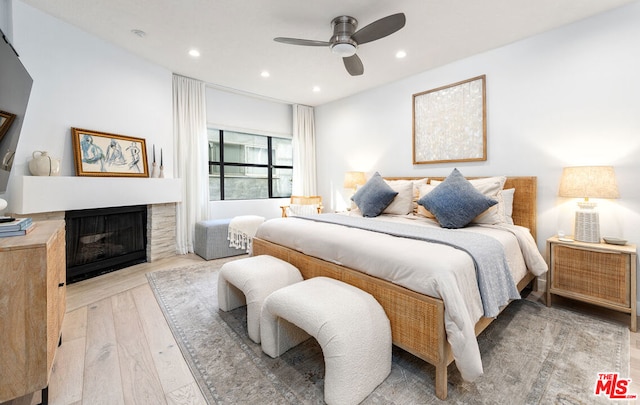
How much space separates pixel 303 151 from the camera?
17.9 feet

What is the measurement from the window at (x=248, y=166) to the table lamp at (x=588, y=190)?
430cm

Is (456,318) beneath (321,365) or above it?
above

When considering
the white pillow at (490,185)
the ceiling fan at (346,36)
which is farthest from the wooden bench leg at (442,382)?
the ceiling fan at (346,36)

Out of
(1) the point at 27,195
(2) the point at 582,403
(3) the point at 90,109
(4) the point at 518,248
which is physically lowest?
(2) the point at 582,403

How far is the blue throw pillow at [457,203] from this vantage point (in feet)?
8.00

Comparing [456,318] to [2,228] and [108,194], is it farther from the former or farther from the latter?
[108,194]

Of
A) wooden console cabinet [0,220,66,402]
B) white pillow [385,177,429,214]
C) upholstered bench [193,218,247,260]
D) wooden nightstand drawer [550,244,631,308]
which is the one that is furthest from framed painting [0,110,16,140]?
wooden nightstand drawer [550,244,631,308]

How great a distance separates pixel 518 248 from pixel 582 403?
1108 mm

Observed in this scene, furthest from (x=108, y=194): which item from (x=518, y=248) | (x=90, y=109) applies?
(x=518, y=248)

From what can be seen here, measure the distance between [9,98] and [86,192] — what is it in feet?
4.91

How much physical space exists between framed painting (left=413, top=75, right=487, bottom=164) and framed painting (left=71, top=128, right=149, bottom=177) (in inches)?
146

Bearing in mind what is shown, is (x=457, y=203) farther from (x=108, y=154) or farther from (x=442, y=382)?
(x=108, y=154)

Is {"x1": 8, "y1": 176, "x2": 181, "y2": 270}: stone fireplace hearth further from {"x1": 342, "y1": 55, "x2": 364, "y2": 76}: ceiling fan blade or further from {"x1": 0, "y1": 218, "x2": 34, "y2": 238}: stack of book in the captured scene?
{"x1": 342, "y1": 55, "x2": 364, "y2": 76}: ceiling fan blade

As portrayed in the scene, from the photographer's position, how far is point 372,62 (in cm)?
344
